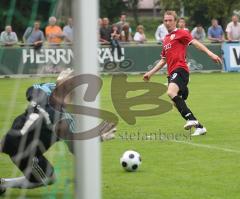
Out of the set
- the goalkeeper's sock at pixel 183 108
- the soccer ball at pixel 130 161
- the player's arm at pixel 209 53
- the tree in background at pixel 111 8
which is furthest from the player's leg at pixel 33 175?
the tree in background at pixel 111 8

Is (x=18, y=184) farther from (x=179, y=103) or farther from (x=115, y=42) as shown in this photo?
(x=115, y=42)

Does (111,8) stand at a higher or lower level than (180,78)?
lower

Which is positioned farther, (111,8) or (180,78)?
(111,8)

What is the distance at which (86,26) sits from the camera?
4590 millimetres

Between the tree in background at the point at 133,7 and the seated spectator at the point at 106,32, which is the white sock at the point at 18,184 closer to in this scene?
the seated spectator at the point at 106,32

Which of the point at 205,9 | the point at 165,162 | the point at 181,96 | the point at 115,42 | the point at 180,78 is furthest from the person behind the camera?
the point at 205,9

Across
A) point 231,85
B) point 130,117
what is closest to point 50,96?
point 130,117

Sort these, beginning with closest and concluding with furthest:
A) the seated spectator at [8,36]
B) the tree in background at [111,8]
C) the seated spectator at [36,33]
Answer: the seated spectator at [36,33], the seated spectator at [8,36], the tree in background at [111,8]

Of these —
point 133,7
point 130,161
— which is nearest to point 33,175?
point 130,161

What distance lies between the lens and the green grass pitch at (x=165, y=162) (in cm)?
776

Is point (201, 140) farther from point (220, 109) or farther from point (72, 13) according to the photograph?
point (72, 13)

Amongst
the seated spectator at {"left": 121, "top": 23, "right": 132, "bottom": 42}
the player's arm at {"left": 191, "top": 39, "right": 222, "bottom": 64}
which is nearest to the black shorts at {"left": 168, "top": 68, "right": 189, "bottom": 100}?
the player's arm at {"left": 191, "top": 39, "right": 222, "bottom": 64}

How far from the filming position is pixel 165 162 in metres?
9.80

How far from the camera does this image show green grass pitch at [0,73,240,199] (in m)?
7.76
